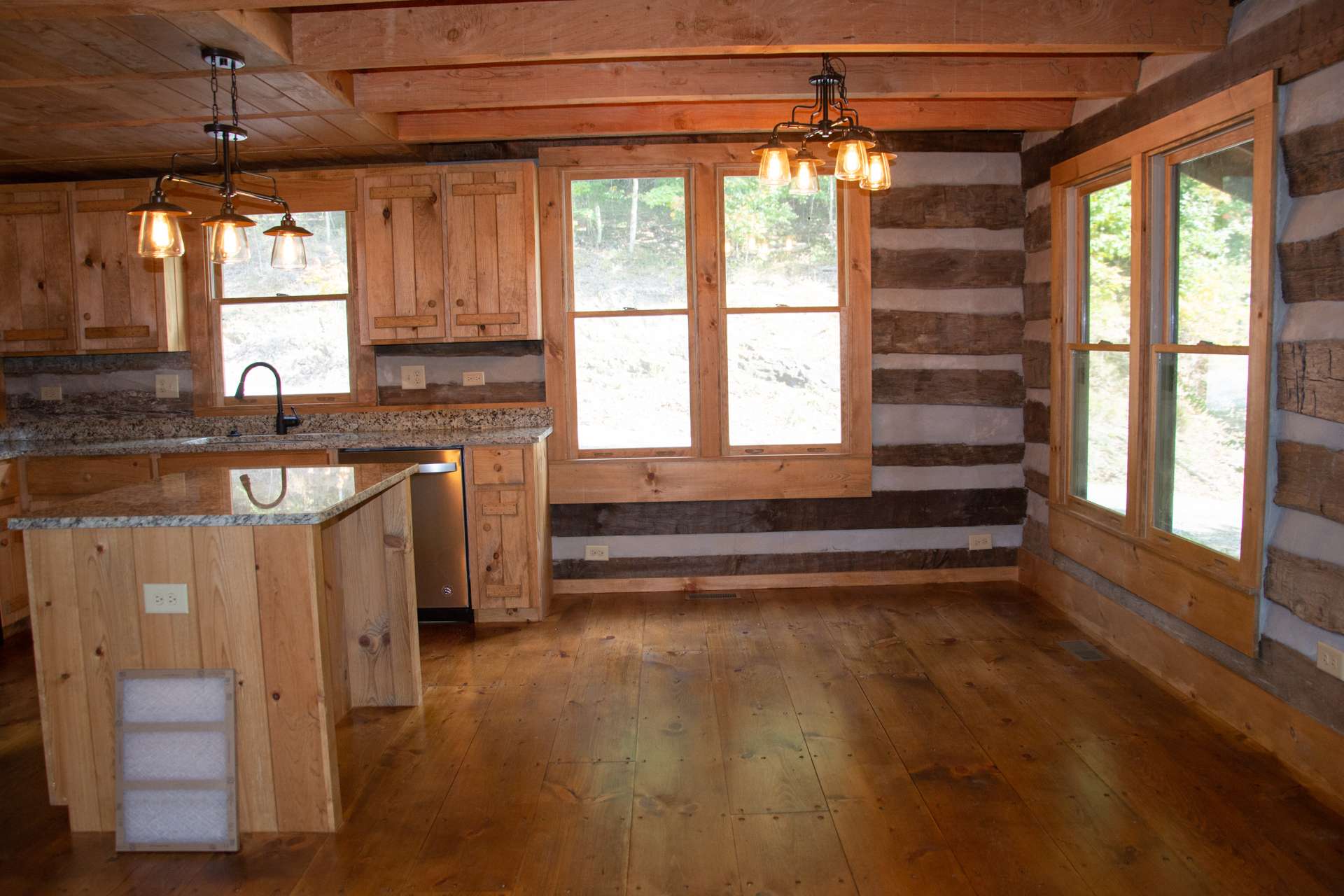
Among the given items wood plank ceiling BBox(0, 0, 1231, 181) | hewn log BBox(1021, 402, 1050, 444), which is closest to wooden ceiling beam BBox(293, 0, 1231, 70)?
wood plank ceiling BBox(0, 0, 1231, 181)

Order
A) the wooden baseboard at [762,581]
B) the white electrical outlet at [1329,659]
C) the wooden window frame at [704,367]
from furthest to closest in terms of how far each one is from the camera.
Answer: the wooden baseboard at [762,581], the wooden window frame at [704,367], the white electrical outlet at [1329,659]

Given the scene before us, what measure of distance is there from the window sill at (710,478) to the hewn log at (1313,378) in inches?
89.3

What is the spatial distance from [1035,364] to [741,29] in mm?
2637

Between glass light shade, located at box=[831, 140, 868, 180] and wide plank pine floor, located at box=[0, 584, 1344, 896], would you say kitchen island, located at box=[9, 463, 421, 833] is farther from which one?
glass light shade, located at box=[831, 140, 868, 180]

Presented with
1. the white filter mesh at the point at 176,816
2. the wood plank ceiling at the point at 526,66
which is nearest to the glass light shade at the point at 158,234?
the wood plank ceiling at the point at 526,66

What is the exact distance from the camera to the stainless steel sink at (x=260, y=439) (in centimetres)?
471

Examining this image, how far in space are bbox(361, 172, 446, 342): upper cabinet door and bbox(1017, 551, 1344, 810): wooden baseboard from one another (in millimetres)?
3360

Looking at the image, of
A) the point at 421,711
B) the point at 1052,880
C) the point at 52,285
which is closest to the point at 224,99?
the point at 52,285

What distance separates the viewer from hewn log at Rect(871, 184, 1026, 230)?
5.13m

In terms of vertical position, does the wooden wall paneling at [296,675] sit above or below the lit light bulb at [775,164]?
below

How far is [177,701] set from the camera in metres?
2.69

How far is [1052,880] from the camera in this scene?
2398mm

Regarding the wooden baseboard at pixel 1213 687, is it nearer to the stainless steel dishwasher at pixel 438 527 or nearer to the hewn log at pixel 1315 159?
the hewn log at pixel 1315 159

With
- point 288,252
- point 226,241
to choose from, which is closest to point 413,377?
point 288,252
